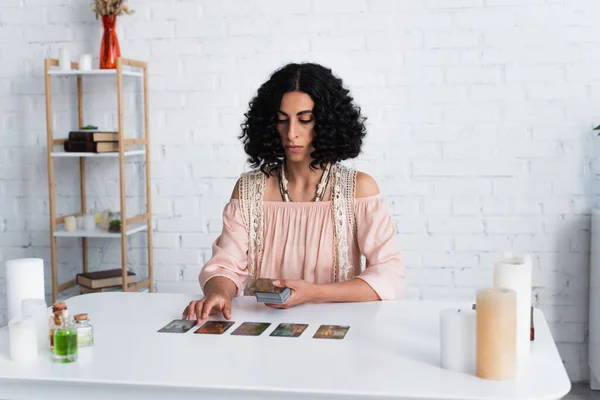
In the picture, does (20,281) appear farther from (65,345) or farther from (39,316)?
(65,345)

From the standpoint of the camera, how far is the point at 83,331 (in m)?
1.71

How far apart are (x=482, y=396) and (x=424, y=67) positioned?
2.25 meters

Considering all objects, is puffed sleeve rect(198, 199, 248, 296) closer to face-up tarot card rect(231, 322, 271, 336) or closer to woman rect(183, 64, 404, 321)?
woman rect(183, 64, 404, 321)

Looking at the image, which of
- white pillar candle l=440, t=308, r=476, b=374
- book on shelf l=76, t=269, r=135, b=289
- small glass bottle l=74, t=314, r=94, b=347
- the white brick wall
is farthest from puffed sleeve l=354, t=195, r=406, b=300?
book on shelf l=76, t=269, r=135, b=289

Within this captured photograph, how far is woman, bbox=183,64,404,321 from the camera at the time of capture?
2.38m

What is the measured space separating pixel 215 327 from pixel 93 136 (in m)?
1.79

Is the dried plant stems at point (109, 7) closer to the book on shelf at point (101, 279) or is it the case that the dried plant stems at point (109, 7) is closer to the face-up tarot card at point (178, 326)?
the book on shelf at point (101, 279)

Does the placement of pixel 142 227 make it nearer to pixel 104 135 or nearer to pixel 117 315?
pixel 104 135

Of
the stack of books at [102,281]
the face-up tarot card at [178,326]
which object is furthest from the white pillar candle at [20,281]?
the stack of books at [102,281]

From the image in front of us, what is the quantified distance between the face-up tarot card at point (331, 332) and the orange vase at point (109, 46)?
2059 millimetres

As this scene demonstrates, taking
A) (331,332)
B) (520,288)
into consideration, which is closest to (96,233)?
(331,332)

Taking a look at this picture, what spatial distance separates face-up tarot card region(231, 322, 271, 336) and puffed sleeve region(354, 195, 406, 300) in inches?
15.8

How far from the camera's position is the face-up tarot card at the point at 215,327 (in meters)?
1.84

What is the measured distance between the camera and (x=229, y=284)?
2.22 m
